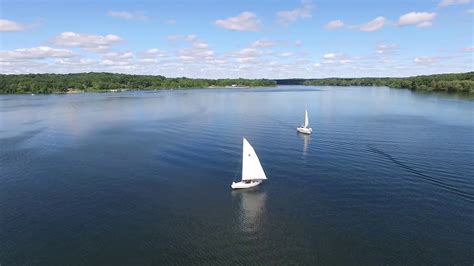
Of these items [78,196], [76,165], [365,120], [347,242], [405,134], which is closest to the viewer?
→ [347,242]

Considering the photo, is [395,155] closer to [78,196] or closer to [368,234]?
[368,234]

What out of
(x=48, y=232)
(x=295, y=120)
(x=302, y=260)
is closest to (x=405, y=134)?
(x=295, y=120)

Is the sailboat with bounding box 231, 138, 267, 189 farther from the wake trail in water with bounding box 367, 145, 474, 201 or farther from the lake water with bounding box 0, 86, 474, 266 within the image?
the wake trail in water with bounding box 367, 145, 474, 201

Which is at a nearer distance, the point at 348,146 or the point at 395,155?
the point at 395,155

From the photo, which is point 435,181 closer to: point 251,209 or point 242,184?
point 242,184

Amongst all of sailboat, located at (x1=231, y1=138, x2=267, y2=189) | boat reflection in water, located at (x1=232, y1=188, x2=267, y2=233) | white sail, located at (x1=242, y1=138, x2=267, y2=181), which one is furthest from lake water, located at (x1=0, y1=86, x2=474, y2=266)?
white sail, located at (x1=242, y1=138, x2=267, y2=181)

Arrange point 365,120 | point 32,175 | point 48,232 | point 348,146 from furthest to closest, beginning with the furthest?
point 365,120 → point 348,146 → point 32,175 → point 48,232
